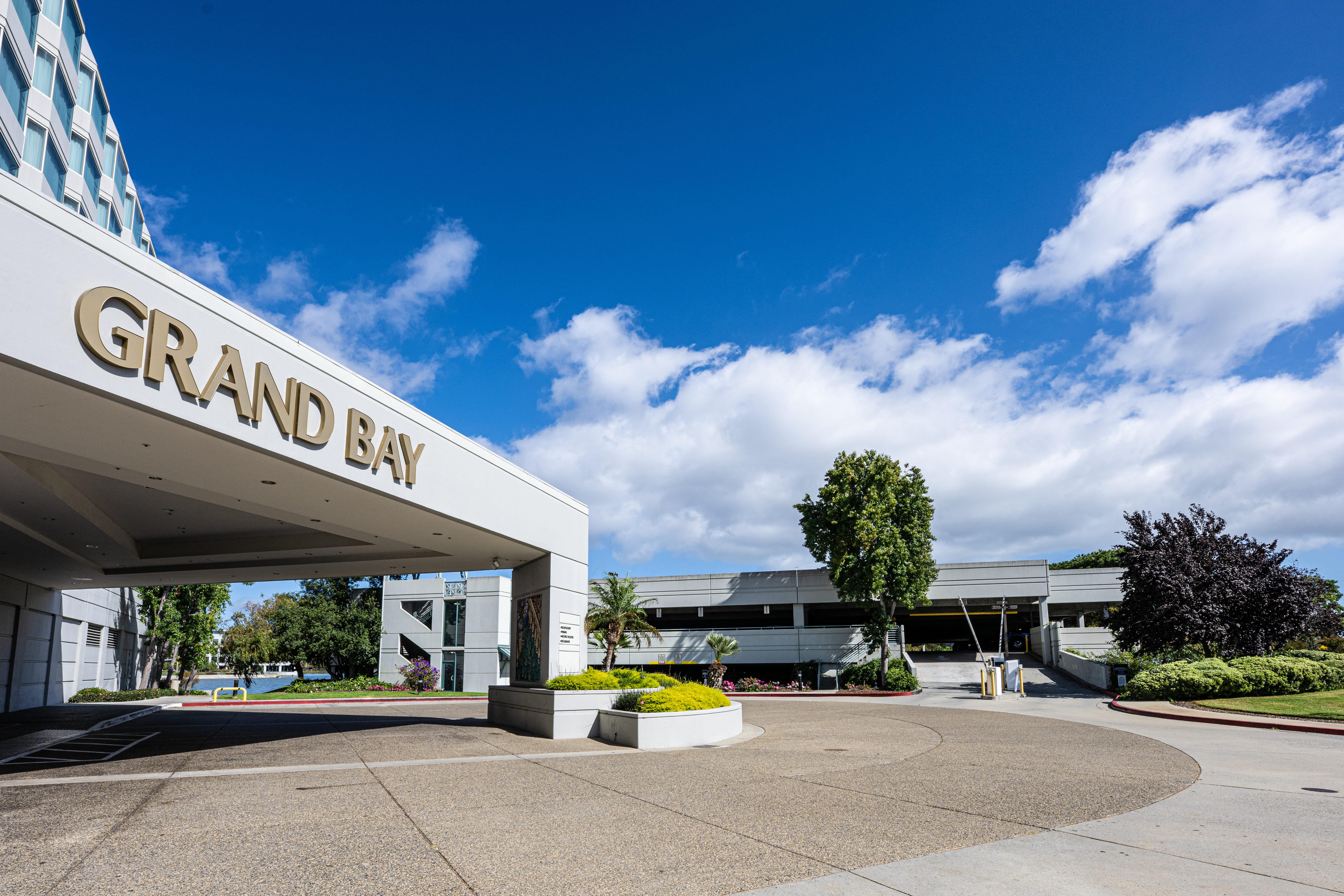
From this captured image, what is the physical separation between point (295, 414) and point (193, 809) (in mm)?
5725

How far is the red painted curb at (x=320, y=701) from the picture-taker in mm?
35406

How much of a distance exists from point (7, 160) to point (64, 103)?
8.16 m

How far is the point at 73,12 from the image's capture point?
109 ft

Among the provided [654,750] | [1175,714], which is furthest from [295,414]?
[1175,714]

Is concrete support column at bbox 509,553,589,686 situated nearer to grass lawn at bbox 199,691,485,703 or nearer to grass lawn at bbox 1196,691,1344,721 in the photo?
grass lawn at bbox 199,691,485,703

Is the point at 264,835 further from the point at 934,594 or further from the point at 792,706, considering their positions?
the point at 934,594

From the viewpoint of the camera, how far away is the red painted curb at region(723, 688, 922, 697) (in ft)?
119

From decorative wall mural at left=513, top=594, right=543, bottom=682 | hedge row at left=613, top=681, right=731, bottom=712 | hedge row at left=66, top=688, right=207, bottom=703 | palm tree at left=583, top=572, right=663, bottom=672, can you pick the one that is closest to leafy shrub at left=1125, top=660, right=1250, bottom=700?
hedge row at left=613, top=681, right=731, bottom=712

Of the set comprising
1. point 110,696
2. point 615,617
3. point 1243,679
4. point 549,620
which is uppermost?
point 549,620

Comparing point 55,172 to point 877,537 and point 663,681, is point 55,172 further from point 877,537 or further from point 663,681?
point 877,537

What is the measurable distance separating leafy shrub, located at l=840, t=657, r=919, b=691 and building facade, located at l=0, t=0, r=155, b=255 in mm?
38286

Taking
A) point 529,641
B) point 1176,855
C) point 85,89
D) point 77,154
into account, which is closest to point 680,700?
point 529,641

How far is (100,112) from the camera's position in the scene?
1515 inches

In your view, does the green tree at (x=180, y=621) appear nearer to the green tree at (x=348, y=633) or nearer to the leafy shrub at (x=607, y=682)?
the green tree at (x=348, y=633)
